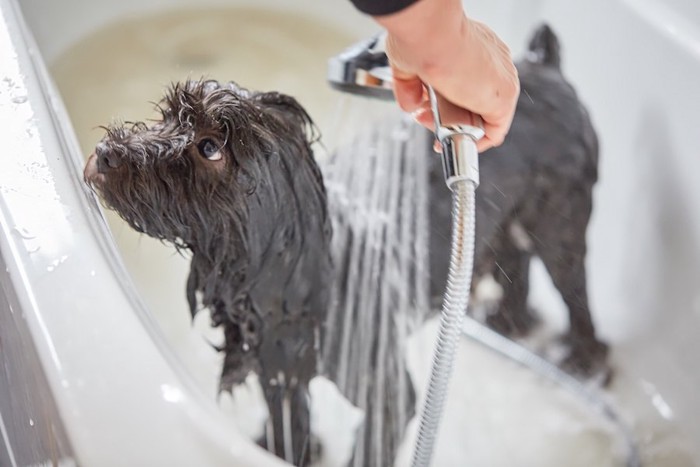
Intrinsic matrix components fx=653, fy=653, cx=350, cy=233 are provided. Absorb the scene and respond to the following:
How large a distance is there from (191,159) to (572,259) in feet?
2.45

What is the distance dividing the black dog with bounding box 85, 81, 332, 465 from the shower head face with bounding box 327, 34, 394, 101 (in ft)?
0.37

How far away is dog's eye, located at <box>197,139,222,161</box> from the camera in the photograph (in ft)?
1.97

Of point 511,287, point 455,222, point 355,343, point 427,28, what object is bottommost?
point 511,287

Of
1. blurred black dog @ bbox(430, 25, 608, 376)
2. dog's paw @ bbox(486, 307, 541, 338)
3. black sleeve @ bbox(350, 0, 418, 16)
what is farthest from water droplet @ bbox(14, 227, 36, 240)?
dog's paw @ bbox(486, 307, 541, 338)

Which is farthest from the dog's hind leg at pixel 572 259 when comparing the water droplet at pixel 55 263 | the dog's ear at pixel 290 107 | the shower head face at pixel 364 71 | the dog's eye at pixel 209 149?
the water droplet at pixel 55 263

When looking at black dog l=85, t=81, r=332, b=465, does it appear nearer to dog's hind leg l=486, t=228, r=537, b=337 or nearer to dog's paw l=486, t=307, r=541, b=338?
dog's hind leg l=486, t=228, r=537, b=337

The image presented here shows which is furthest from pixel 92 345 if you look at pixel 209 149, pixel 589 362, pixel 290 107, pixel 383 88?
pixel 589 362

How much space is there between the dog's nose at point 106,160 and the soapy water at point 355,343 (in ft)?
0.18

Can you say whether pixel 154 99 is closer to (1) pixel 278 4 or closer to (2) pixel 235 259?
(2) pixel 235 259

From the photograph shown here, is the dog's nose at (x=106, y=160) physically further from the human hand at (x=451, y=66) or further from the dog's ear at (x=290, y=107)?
the human hand at (x=451, y=66)

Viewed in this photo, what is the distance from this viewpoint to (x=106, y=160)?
59 centimetres

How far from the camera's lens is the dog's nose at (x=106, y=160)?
58cm

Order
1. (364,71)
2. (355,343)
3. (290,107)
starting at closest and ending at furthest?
1. (290,107)
2. (364,71)
3. (355,343)

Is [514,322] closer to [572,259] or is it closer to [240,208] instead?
[572,259]
